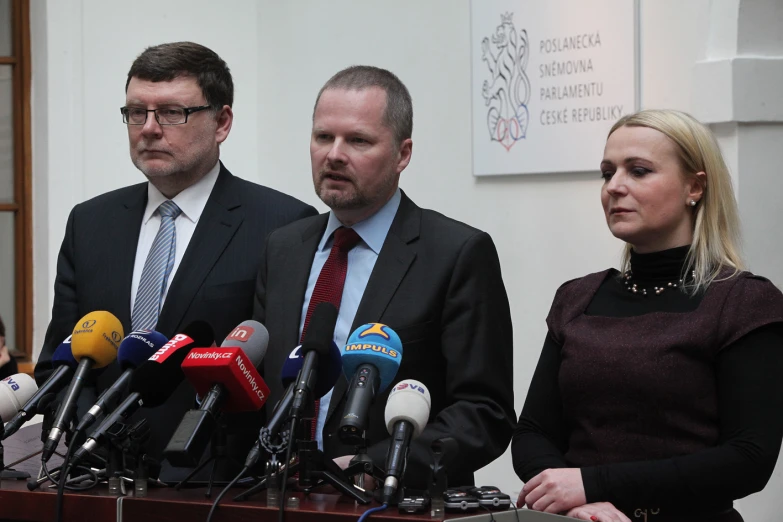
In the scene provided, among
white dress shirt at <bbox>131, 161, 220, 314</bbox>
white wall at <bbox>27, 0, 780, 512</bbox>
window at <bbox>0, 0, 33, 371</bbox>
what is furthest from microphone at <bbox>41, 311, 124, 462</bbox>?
window at <bbox>0, 0, 33, 371</bbox>

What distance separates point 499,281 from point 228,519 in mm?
1026

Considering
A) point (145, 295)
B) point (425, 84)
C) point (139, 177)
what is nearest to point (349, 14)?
point (425, 84)

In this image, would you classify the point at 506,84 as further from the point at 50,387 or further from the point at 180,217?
the point at 50,387

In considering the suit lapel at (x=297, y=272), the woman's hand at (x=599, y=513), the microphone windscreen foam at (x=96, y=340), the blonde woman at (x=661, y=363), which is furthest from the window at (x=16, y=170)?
the woman's hand at (x=599, y=513)

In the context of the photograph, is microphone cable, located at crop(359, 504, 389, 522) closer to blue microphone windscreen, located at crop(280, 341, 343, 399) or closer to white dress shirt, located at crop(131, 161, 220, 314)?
blue microphone windscreen, located at crop(280, 341, 343, 399)

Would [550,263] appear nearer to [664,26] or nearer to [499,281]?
[664,26]

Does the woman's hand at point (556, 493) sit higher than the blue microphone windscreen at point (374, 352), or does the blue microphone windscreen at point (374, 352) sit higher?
the blue microphone windscreen at point (374, 352)

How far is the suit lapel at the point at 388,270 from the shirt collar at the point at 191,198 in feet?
2.31

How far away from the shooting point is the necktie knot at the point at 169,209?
3527 mm

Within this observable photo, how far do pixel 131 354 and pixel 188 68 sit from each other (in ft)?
3.90

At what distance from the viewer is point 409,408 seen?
223cm

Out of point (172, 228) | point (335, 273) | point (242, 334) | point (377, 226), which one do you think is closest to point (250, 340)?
point (242, 334)

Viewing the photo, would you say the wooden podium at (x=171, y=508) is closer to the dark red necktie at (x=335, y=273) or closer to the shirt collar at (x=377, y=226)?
the dark red necktie at (x=335, y=273)

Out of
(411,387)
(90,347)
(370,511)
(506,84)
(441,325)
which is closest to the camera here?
(370,511)
